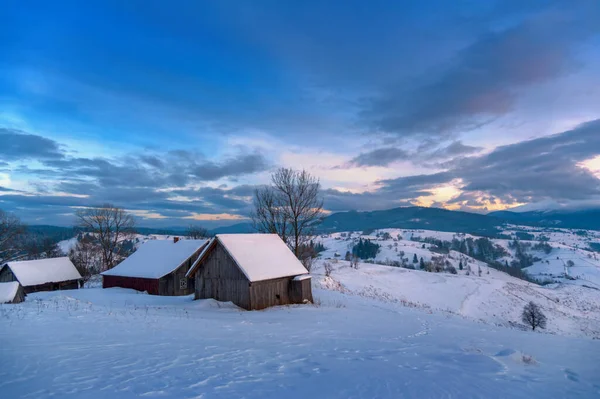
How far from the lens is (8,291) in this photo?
2995 cm

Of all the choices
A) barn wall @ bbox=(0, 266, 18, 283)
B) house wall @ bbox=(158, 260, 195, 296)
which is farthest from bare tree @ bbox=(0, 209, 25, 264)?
house wall @ bbox=(158, 260, 195, 296)

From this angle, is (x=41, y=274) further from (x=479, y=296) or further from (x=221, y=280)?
(x=479, y=296)

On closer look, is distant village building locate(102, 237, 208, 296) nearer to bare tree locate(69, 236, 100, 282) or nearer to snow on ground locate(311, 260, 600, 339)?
snow on ground locate(311, 260, 600, 339)

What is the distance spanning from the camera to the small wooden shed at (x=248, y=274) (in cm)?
2356

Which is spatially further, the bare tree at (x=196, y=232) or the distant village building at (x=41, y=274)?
the bare tree at (x=196, y=232)

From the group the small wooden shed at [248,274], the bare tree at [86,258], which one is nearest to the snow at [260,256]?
the small wooden shed at [248,274]

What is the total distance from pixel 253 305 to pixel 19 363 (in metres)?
15.6

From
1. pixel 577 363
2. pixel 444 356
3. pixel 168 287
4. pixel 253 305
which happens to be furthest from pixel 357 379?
pixel 168 287

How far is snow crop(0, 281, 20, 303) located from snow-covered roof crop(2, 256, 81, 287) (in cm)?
1500

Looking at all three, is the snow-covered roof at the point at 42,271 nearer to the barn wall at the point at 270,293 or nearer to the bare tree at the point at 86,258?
the bare tree at the point at 86,258

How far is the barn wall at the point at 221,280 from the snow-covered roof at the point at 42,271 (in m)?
33.2

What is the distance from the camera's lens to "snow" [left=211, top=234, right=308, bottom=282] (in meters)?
24.0

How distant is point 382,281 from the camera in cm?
7281

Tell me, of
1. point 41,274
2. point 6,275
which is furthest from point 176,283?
point 6,275
